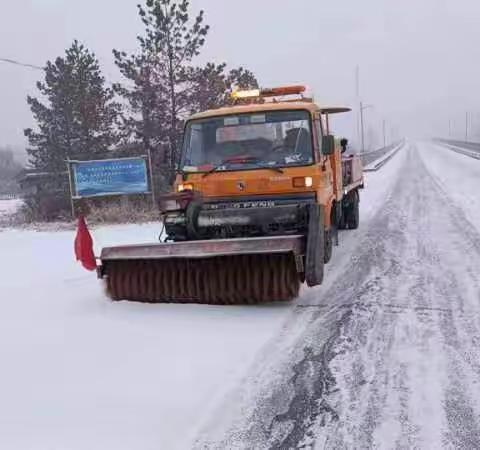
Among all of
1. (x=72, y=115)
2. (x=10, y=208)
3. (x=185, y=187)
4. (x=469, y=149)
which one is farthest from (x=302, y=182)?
(x=469, y=149)

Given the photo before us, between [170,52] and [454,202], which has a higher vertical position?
[170,52]

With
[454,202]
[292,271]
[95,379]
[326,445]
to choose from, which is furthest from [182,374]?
[454,202]

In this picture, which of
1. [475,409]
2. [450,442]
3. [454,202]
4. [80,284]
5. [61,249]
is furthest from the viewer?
[454,202]

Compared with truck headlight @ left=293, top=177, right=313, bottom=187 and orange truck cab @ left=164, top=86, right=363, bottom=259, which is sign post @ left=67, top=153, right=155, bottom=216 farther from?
truck headlight @ left=293, top=177, right=313, bottom=187

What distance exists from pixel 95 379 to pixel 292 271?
7.63 feet

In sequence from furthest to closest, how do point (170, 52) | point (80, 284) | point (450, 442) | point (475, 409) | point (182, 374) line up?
1. point (170, 52)
2. point (80, 284)
3. point (182, 374)
4. point (475, 409)
5. point (450, 442)

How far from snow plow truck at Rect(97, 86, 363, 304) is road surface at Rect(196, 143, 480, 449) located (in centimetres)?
59

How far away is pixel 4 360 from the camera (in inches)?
189

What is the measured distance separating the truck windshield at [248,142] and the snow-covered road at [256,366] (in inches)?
64.2

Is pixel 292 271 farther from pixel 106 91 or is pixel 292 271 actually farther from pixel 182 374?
pixel 106 91

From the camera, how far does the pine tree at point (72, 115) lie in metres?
18.7

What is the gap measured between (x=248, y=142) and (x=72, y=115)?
15570 mm

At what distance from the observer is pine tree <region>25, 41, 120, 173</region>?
18.7m

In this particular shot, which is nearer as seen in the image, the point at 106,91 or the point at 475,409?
the point at 475,409
